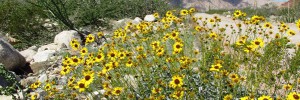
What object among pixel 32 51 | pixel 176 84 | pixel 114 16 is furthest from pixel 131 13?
pixel 176 84

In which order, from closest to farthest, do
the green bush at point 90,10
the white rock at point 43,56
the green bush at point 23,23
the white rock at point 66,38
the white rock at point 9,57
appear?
the white rock at point 9,57
the white rock at point 43,56
the white rock at point 66,38
the green bush at point 23,23
the green bush at point 90,10

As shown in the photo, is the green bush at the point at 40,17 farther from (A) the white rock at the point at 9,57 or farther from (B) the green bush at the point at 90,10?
(A) the white rock at the point at 9,57

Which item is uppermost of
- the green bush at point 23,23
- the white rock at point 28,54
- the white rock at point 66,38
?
the green bush at point 23,23

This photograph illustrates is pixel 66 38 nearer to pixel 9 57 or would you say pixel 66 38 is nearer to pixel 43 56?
pixel 43 56

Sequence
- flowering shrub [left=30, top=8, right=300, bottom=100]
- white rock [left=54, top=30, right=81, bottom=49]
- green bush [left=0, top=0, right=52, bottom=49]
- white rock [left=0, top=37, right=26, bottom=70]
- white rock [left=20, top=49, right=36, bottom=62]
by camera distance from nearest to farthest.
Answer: flowering shrub [left=30, top=8, right=300, bottom=100] < white rock [left=0, top=37, right=26, bottom=70] < white rock [left=20, top=49, right=36, bottom=62] < white rock [left=54, top=30, right=81, bottom=49] < green bush [left=0, top=0, right=52, bottom=49]

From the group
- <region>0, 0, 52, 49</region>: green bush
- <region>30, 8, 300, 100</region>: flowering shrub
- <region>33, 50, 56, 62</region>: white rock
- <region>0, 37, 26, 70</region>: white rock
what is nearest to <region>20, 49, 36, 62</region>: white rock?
<region>33, 50, 56, 62</region>: white rock

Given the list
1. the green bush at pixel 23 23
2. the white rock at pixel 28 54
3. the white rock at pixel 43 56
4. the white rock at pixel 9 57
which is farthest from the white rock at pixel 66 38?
the white rock at pixel 9 57

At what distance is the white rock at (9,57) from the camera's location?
23.0ft

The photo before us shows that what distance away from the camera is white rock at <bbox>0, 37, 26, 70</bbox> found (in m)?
7.02

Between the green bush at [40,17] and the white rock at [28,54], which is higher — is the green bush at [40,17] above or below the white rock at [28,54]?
above

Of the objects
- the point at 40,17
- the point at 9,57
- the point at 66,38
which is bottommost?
the point at 9,57

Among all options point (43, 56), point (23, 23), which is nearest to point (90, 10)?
point (23, 23)

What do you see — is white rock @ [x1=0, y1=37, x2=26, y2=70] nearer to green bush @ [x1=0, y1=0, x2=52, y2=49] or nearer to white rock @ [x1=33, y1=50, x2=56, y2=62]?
white rock @ [x1=33, y1=50, x2=56, y2=62]

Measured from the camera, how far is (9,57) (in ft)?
23.5
